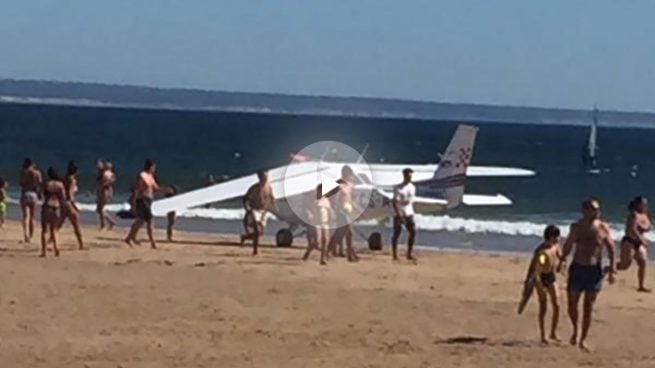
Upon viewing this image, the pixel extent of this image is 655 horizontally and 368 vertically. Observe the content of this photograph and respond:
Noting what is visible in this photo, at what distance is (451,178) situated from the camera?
32000 mm

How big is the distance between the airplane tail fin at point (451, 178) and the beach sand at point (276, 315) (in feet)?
18.1

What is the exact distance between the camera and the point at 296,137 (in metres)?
151

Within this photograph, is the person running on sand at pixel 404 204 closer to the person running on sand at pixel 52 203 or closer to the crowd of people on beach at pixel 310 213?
the crowd of people on beach at pixel 310 213

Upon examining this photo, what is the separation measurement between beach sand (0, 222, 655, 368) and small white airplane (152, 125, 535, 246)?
303 cm

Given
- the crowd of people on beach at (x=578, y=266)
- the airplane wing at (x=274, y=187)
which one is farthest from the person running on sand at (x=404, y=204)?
the crowd of people on beach at (x=578, y=266)

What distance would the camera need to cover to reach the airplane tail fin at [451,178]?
31.9 meters

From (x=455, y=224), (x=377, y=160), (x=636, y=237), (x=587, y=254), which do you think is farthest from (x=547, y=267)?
(x=377, y=160)

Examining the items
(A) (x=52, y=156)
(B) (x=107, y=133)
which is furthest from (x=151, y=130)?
(A) (x=52, y=156)

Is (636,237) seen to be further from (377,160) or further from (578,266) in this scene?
(377,160)

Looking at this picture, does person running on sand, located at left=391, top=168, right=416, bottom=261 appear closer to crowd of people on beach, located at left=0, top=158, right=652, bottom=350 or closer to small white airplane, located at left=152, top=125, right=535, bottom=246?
crowd of people on beach, located at left=0, top=158, right=652, bottom=350

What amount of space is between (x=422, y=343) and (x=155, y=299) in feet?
13.0

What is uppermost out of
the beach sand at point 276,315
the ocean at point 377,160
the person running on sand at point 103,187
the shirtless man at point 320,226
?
the ocean at point 377,160

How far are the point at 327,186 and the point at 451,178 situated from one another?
19.0 feet

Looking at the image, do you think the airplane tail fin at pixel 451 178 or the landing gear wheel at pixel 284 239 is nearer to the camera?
the landing gear wheel at pixel 284 239
